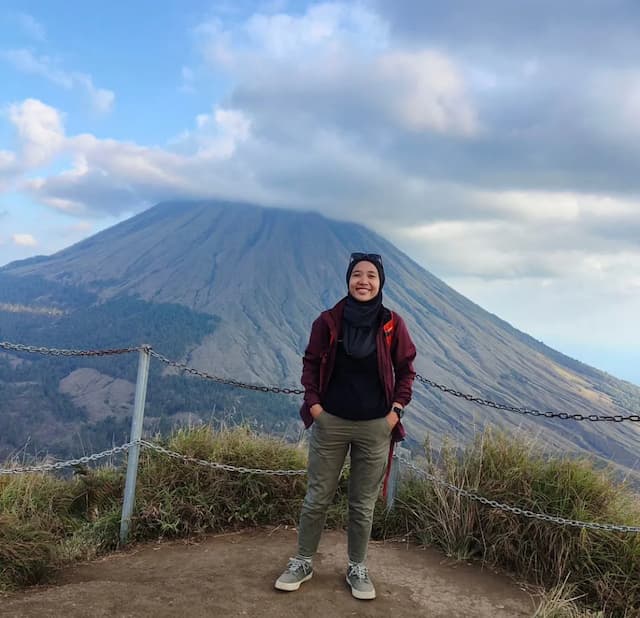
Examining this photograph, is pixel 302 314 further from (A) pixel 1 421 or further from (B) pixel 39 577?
(B) pixel 39 577

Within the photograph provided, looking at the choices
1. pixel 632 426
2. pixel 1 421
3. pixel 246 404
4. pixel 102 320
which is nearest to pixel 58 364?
pixel 102 320

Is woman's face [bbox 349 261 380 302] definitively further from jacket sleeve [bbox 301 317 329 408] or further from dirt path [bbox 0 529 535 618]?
dirt path [bbox 0 529 535 618]

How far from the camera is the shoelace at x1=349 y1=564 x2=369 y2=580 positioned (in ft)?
12.3

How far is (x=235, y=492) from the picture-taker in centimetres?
496

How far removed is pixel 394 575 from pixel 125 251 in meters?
197

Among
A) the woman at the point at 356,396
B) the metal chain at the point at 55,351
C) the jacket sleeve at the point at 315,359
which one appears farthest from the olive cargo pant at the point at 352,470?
the metal chain at the point at 55,351

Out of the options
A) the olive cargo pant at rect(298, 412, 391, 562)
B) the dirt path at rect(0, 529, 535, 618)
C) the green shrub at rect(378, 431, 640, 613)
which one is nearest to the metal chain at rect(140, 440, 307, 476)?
the dirt path at rect(0, 529, 535, 618)

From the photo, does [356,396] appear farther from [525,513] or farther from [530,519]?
[530,519]

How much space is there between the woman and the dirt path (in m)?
0.18

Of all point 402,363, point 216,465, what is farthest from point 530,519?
point 216,465

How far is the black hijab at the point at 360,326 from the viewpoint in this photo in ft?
11.7

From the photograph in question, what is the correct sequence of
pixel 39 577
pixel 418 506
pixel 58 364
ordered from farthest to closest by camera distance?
pixel 58 364
pixel 418 506
pixel 39 577

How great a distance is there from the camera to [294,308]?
162 metres

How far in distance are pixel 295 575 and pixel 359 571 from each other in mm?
394
